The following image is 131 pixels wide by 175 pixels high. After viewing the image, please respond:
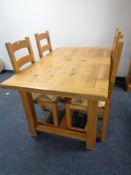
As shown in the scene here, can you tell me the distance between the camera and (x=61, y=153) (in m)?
1.42

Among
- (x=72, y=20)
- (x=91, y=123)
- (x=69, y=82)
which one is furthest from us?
(x=72, y=20)

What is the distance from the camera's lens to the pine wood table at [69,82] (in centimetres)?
104

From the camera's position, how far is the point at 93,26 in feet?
7.91

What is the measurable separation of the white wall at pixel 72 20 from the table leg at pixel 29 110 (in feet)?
5.24

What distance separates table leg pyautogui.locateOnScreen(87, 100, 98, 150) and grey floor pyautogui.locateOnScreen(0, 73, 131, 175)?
3.8 inches

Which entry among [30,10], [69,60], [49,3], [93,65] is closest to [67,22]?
[49,3]

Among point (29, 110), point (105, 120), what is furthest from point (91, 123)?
point (29, 110)

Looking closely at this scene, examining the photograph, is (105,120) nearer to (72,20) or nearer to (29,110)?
(29,110)

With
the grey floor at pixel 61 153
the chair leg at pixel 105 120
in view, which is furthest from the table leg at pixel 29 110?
the chair leg at pixel 105 120

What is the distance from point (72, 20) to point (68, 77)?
5.35 feet

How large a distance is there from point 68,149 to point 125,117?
847 mm

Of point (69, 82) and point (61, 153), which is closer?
point (69, 82)

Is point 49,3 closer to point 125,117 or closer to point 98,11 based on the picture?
point 98,11

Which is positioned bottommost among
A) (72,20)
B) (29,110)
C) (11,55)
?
(29,110)
